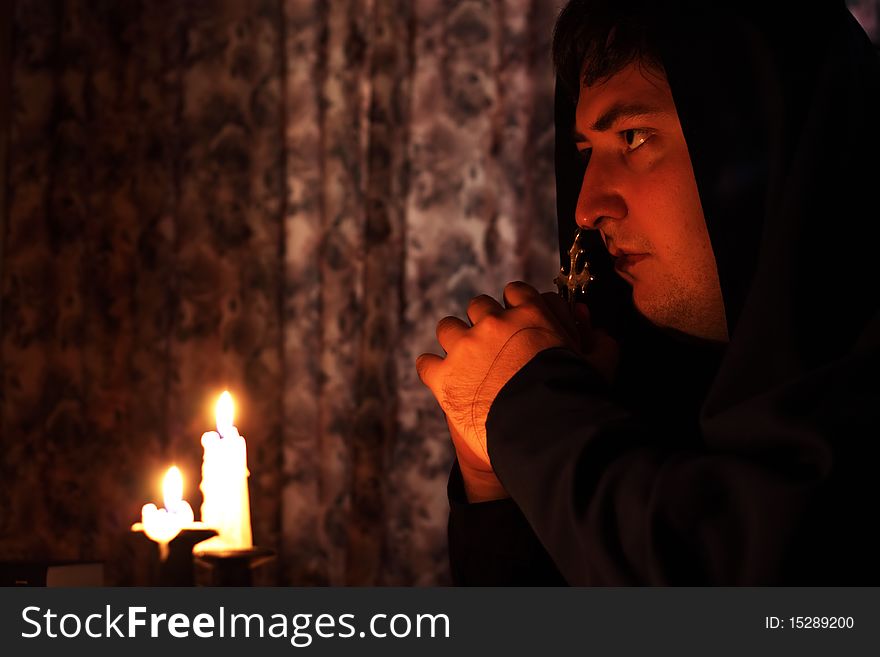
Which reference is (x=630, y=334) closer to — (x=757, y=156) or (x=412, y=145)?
(x=757, y=156)

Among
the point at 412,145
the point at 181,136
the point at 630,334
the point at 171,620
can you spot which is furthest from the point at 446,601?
the point at 181,136

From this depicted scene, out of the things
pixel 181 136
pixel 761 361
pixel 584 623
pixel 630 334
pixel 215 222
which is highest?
pixel 181 136

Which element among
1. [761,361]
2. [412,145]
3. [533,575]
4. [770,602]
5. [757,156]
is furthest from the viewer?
[412,145]

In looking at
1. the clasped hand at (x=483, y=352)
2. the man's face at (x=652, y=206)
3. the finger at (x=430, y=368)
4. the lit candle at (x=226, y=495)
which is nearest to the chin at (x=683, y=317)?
the man's face at (x=652, y=206)

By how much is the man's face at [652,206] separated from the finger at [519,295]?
22cm

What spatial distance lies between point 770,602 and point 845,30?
2.03 feet

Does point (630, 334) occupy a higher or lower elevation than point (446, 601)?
higher

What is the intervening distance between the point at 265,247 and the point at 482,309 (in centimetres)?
175

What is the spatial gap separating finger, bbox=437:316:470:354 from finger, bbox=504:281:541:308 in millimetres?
58

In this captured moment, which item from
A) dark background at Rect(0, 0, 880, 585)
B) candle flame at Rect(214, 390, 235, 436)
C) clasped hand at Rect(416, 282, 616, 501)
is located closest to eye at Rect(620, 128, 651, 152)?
clasped hand at Rect(416, 282, 616, 501)

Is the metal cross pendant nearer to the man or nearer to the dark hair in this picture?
the man

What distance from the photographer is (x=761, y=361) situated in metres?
0.76

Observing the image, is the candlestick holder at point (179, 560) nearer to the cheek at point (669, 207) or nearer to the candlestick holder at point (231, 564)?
the candlestick holder at point (231, 564)

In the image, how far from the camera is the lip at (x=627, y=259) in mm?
1126
